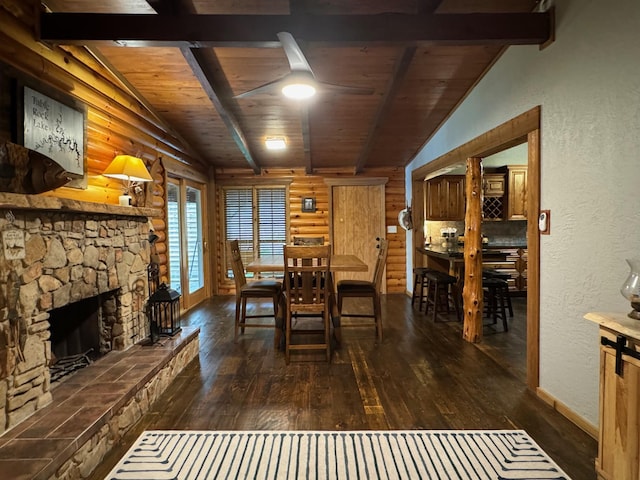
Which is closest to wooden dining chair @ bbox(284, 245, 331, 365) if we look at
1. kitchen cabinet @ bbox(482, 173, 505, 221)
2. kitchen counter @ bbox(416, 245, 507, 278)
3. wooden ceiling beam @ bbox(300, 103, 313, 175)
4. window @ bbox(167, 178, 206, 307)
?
wooden ceiling beam @ bbox(300, 103, 313, 175)

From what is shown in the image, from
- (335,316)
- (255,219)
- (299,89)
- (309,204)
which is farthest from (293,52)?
(255,219)

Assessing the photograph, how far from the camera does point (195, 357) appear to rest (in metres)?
3.53

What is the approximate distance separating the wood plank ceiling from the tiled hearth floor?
8.02 feet

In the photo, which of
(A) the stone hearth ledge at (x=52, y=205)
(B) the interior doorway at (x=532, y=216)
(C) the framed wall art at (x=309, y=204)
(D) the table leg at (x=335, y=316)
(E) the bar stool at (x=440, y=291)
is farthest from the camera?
(C) the framed wall art at (x=309, y=204)

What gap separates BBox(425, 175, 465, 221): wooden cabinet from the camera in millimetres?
6176

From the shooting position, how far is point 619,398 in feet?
Result: 5.03

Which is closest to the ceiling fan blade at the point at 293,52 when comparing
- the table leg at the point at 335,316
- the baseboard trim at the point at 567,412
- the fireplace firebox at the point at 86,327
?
the table leg at the point at 335,316

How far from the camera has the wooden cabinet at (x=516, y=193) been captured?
6152mm

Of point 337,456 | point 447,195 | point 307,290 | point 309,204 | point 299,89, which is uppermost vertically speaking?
point 299,89

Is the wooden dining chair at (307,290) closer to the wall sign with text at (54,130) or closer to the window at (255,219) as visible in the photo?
the wall sign with text at (54,130)

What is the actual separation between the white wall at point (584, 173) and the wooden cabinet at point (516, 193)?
3607 mm

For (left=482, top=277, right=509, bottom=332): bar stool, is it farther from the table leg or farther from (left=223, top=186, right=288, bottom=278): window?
(left=223, top=186, right=288, bottom=278): window

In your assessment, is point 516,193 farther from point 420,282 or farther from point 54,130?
point 54,130

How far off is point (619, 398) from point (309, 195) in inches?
223
